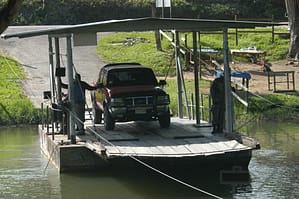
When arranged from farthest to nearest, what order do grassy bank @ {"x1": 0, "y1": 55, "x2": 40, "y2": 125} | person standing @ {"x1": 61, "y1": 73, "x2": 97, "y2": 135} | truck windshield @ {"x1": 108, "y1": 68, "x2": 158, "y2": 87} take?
grassy bank @ {"x1": 0, "y1": 55, "x2": 40, "y2": 125}
truck windshield @ {"x1": 108, "y1": 68, "x2": 158, "y2": 87}
person standing @ {"x1": 61, "y1": 73, "x2": 97, "y2": 135}

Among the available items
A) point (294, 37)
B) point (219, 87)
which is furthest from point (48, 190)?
point (294, 37)

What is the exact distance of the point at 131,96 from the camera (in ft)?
71.9

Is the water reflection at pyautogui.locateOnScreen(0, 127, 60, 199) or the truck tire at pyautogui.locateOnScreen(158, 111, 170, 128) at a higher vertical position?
the truck tire at pyautogui.locateOnScreen(158, 111, 170, 128)

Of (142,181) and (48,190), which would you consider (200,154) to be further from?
(48,190)

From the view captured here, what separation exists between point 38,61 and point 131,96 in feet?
69.7

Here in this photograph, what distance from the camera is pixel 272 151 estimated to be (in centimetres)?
2406

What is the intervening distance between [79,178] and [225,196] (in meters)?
4.43

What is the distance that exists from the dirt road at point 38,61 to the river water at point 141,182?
11952mm

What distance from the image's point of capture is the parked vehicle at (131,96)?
2192cm

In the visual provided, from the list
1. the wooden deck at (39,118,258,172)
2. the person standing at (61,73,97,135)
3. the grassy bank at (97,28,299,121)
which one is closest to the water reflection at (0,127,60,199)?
the wooden deck at (39,118,258,172)

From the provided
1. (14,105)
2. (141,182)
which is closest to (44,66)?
(14,105)

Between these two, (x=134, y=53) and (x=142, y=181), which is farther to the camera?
(x=134, y=53)

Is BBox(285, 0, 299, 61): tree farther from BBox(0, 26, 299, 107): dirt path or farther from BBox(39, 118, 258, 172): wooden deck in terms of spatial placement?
BBox(39, 118, 258, 172): wooden deck

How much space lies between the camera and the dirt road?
122 feet
